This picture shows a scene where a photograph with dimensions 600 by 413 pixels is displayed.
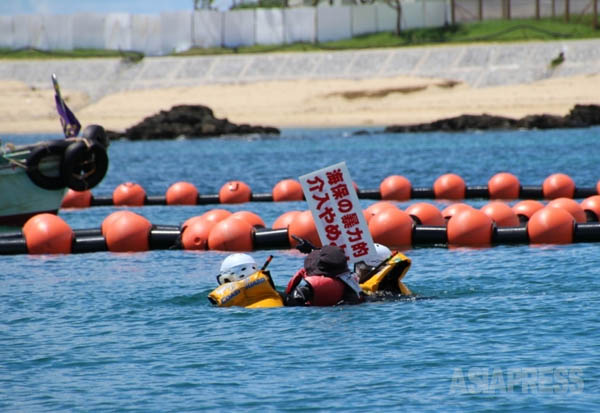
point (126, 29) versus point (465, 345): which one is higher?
point (126, 29)

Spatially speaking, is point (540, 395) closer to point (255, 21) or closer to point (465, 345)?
point (465, 345)

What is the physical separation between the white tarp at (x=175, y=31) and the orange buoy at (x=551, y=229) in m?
76.6

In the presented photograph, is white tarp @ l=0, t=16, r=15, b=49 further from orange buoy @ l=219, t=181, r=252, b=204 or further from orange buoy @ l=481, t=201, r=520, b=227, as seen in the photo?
orange buoy @ l=481, t=201, r=520, b=227

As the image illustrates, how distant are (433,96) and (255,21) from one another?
24.9 m

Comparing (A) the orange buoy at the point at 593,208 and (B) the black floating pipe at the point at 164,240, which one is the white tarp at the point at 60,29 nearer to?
(B) the black floating pipe at the point at 164,240

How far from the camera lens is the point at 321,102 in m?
72.4

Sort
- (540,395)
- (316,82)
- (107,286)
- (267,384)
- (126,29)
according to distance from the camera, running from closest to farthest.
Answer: (540,395) < (267,384) < (107,286) < (316,82) < (126,29)

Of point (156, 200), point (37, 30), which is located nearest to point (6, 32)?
point (37, 30)

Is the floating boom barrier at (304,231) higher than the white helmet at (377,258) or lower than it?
lower

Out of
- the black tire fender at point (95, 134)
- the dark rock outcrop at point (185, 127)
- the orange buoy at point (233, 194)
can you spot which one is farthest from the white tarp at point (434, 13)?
the black tire fender at point (95, 134)

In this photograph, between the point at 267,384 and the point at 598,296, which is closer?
the point at 267,384

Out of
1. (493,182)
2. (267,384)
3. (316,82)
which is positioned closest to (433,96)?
(316,82)

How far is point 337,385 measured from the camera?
1048cm

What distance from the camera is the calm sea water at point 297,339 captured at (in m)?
10.2
